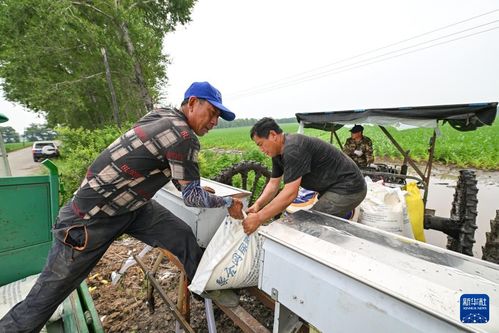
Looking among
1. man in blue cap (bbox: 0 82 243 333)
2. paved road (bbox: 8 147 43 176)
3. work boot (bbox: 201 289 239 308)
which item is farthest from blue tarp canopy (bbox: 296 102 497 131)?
paved road (bbox: 8 147 43 176)

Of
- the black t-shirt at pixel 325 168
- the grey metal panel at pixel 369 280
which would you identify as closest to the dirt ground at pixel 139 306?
the grey metal panel at pixel 369 280

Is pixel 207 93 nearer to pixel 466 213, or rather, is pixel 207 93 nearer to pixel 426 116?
pixel 426 116

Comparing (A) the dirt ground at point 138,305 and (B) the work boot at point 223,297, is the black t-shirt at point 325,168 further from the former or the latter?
(A) the dirt ground at point 138,305

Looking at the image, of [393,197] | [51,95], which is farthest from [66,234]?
[51,95]

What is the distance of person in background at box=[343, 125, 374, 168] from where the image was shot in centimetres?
575

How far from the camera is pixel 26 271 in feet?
7.76

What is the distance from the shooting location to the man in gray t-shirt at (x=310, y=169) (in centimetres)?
232

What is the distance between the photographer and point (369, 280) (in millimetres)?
978

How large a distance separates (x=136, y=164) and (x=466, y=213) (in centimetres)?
404

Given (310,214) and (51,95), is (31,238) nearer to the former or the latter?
(310,214)

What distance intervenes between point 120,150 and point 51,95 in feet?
45.2

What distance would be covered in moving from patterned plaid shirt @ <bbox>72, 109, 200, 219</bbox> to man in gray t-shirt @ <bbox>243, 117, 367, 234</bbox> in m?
0.89

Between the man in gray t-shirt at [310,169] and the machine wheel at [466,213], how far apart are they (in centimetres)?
160

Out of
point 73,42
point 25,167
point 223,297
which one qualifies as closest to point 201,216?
point 223,297
